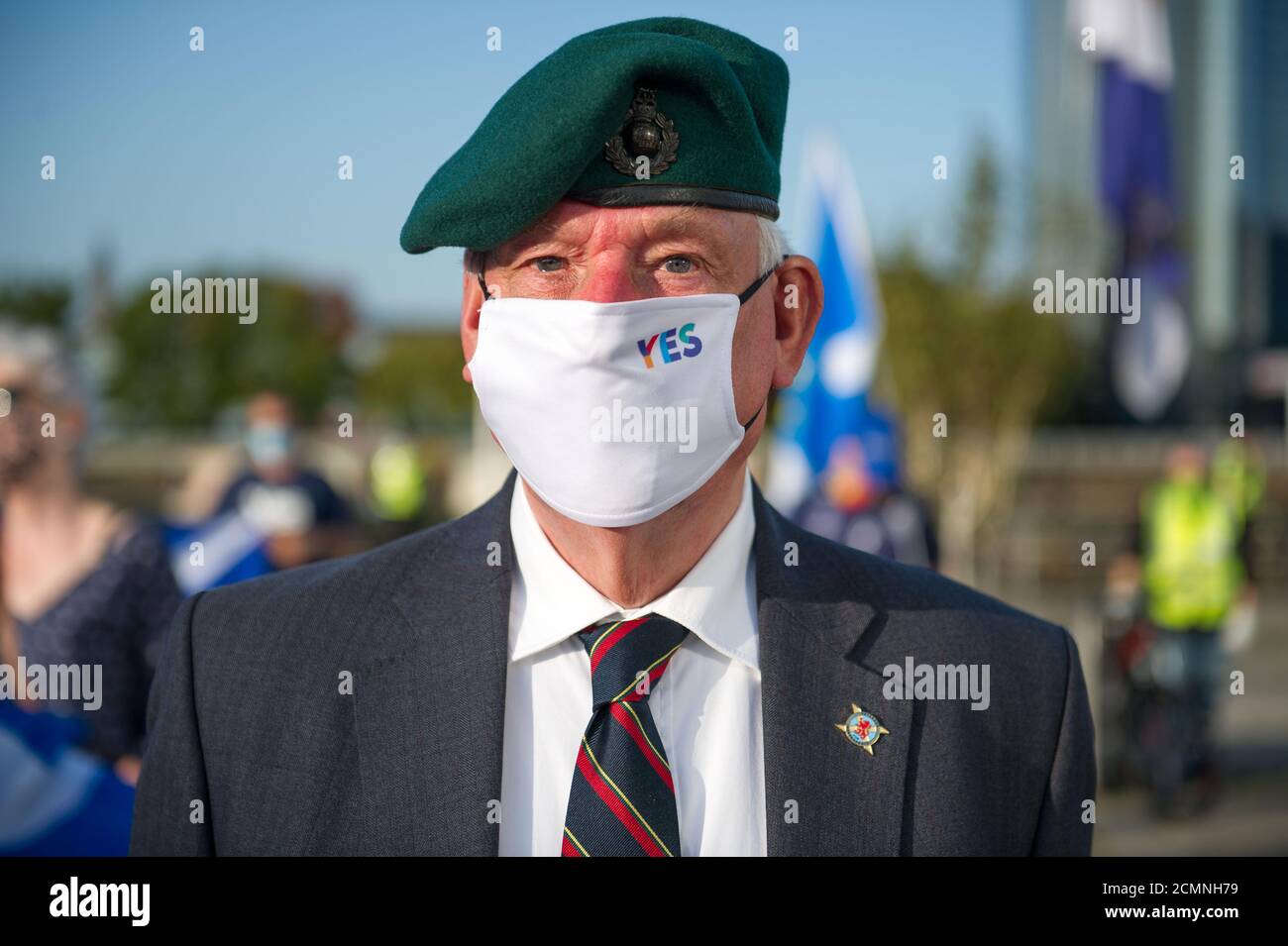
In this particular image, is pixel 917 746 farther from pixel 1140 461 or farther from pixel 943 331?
pixel 1140 461

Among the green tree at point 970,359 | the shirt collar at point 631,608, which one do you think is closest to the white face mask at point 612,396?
the shirt collar at point 631,608

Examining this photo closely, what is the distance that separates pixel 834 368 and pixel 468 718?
23.9 ft

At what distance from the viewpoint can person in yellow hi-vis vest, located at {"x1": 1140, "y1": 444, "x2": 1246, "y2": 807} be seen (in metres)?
8.97

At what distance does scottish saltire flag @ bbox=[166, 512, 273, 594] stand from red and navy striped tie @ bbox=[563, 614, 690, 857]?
2951 mm

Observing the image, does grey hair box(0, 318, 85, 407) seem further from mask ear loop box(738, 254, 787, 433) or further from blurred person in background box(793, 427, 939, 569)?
blurred person in background box(793, 427, 939, 569)

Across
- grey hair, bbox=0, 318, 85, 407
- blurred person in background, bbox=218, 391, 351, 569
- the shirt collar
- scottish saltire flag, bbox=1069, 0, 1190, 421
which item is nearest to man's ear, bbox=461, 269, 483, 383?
the shirt collar

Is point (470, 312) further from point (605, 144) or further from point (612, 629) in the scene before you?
point (612, 629)

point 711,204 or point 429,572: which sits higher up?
point 711,204

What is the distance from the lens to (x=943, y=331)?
2345cm

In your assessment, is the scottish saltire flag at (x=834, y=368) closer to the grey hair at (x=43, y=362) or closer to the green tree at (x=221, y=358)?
the grey hair at (x=43, y=362)

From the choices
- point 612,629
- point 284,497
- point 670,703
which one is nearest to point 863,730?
point 670,703

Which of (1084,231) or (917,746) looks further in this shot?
(1084,231)
